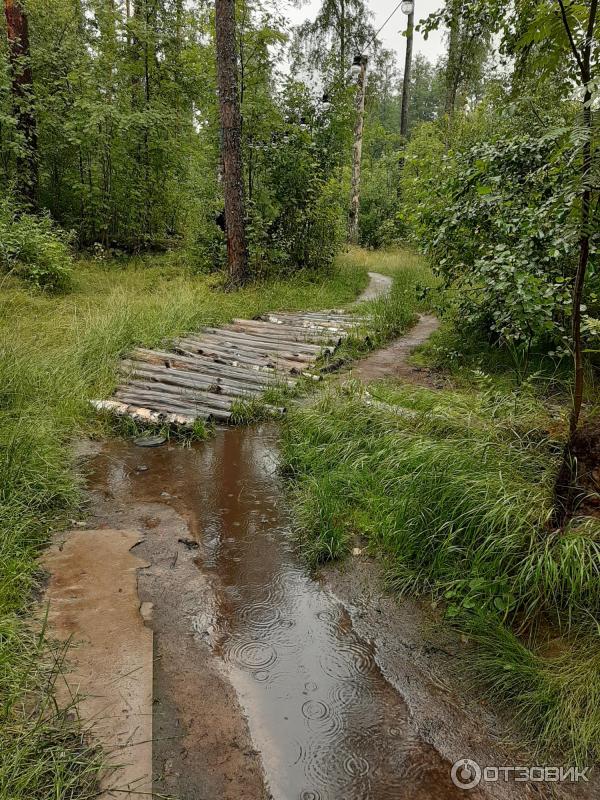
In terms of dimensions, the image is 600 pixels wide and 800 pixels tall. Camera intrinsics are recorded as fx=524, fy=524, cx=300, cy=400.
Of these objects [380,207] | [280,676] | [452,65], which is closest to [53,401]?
[280,676]

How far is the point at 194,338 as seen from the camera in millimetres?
7977

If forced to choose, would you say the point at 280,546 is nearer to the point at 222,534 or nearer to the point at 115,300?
the point at 222,534

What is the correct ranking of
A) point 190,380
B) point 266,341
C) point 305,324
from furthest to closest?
point 305,324, point 266,341, point 190,380

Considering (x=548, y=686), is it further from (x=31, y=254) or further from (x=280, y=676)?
(x=31, y=254)

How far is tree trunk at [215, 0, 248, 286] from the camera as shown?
31.2ft

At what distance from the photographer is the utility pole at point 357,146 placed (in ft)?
54.6

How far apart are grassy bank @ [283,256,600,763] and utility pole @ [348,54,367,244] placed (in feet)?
48.6

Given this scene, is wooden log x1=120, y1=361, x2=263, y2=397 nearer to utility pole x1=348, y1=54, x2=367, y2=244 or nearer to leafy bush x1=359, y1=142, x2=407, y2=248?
utility pole x1=348, y1=54, x2=367, y2=244

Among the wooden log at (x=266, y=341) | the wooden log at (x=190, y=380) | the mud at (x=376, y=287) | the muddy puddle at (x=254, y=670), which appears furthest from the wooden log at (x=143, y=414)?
the mud at (x=376, y=287)

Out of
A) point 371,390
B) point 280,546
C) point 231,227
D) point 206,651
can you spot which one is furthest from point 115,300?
point 206,651

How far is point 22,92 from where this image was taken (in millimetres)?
10844

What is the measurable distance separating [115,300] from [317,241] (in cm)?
556

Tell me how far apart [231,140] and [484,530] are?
9.57 m

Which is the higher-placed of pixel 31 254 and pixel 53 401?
pixel 31 254
